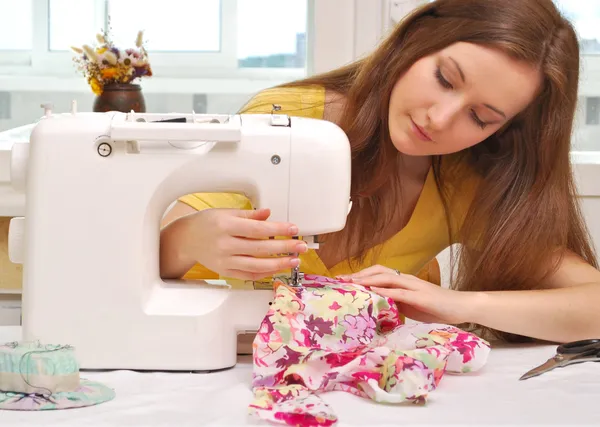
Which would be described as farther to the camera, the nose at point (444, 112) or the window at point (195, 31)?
the window at point (195, 31)

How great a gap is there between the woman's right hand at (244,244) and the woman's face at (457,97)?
A: 0.37 m

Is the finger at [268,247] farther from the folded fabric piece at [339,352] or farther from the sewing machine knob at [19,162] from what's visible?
the sewing machine knob at [19,162]

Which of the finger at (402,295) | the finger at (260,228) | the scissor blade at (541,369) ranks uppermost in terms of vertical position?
the finger at (260,228)

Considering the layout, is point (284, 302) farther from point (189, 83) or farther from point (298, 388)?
point (189, 83)

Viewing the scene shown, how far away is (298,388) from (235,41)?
224cm

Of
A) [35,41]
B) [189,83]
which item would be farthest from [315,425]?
[35,41]

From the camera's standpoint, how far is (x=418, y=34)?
161 centimetres

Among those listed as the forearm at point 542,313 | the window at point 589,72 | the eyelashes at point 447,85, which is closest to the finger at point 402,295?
the forearm at point 542,313

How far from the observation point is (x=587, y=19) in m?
3.03

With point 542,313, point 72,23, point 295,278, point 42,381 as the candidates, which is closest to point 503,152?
point 542,313

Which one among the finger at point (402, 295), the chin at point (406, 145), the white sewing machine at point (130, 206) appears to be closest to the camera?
the white sewing machine at point (130, 206)

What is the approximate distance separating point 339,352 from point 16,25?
2428 millimetres

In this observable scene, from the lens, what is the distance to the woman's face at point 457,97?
4.86 ft

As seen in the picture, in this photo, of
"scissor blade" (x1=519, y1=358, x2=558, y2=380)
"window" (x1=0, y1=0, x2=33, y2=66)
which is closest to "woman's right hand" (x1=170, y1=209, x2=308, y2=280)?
"scissor blade" (x1=519, y1=358, x2=558, y2=380)
